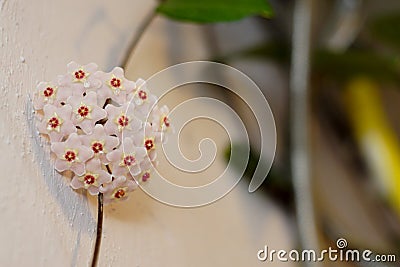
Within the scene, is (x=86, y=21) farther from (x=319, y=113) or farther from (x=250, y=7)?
(x=319, y=113)

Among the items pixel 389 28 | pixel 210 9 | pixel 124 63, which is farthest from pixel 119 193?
pixel 389 28

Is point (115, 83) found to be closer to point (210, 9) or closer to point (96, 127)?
point (96, 127)

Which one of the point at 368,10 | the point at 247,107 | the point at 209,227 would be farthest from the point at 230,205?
the point at 368,10

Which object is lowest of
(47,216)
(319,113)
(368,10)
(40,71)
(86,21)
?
(47,216)

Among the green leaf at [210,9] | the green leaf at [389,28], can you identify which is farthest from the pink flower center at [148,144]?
the green leaf at [389,28]

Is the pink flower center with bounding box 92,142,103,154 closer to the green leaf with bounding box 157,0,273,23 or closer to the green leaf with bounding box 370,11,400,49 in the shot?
the green leaf with bounding box 157,0,273,23

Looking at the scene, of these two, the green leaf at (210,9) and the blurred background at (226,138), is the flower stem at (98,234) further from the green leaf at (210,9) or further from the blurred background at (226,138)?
the green leaf at (210,9)
